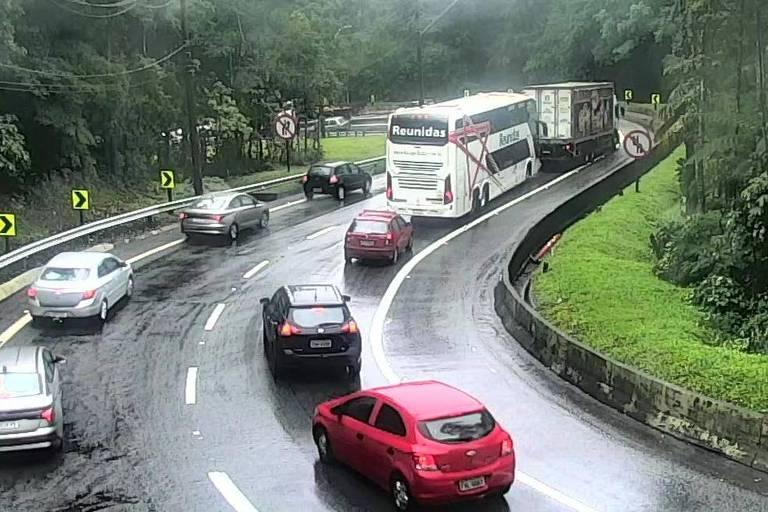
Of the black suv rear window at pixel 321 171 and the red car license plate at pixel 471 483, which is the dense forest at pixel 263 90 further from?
the red car license plate at pixel 471 483

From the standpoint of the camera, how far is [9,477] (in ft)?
49.2

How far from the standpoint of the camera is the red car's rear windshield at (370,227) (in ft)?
99.3

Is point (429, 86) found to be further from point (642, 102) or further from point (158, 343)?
point (158, 343)

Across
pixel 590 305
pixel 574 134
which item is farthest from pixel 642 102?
pixel 590 305

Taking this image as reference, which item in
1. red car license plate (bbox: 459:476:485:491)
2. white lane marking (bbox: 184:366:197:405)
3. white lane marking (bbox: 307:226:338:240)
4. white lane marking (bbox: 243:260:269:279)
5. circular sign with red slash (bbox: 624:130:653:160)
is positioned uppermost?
circular sign with red slash (bbox: 624:130:653:160)

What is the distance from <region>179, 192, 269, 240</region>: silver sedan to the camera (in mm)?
33438

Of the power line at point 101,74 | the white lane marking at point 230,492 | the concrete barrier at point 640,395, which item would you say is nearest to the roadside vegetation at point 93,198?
the power line at point 101,74

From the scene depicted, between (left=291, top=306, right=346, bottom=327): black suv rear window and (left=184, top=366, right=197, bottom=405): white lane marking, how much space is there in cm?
218

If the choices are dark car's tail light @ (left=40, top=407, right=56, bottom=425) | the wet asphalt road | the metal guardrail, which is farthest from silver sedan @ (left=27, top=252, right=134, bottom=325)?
dark car's tail light @ (left=40, top=407, right=56, bottom=425)

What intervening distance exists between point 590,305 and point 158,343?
9.06 m

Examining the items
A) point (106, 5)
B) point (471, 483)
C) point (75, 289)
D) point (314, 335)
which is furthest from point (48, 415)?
point (106, 5)

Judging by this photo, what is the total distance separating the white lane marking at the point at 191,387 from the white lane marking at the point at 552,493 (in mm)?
6401

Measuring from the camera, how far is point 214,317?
2433cm

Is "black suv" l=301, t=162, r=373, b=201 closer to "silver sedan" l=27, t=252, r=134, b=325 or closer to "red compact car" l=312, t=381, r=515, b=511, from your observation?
"silver sedan" l=27, t=252, r=134, b=325
